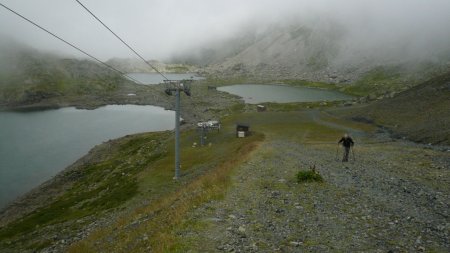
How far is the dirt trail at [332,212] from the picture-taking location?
18.0 meters

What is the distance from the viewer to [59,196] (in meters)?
65.3

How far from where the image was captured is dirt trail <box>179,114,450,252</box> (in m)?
18.0

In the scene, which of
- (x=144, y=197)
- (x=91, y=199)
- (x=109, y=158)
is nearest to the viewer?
(x=144, y=197)

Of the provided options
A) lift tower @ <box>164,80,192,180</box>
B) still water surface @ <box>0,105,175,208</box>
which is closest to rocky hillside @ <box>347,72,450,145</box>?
lift tower @ <box>164,80,192,180</box>

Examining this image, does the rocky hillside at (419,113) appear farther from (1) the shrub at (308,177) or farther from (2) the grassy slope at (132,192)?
(1) the shrub at (308,177)

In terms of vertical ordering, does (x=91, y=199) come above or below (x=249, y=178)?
below

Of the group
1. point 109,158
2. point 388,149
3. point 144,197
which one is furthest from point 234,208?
point 109,158

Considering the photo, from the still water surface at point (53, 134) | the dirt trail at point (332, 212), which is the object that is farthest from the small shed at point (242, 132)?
the still water surface at point (53, 134)

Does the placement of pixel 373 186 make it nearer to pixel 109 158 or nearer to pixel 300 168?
pixel 300 168

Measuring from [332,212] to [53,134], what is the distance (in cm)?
12298

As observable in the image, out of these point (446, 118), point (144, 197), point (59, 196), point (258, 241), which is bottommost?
point (59, 196)

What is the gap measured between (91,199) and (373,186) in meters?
43.8

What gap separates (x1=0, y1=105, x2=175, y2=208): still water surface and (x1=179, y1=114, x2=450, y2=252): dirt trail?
187ft

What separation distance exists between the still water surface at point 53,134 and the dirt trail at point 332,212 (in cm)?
5699
